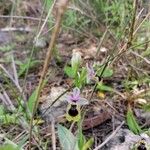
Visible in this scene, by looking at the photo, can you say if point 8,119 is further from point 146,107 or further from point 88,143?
point 146,107

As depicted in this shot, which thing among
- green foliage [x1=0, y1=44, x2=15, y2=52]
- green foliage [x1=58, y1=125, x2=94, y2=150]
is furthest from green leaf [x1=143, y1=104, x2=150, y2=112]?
green foliage [x1=0, y1=44, x2=15, y2=52]

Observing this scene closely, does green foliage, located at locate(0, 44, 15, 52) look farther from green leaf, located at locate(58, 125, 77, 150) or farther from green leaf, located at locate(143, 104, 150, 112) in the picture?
green leaf, located at locate(58, 125, 77, 150)

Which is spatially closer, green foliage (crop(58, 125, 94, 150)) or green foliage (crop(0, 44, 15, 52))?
green foliage (crop(58, 125, 94, 150))

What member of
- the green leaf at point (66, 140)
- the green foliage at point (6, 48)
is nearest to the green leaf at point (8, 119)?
the green leaf at point (66, 140)

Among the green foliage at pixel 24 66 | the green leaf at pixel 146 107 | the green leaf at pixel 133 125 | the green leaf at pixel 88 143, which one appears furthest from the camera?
the green foliage at pixel 24 66

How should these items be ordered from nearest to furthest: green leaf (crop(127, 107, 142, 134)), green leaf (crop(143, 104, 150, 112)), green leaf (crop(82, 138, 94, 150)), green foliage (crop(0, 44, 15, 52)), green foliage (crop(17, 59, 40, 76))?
green leaf (crop(82, 138, 94, 150)) < green leaf (crop(127, 107, 142, 134)) < green leaf (crop(143, 104, 150, 112)) < green foliage (crop(17, 59, 40, 76)) < green foliage (crop(0, 44, 15, 52))

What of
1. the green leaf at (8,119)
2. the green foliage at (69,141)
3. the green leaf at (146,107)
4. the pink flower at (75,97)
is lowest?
the green leaf at (8,119)

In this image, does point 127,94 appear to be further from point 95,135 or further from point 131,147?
point 131,147

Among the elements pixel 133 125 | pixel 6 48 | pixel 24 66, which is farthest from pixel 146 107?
pixel 6 48

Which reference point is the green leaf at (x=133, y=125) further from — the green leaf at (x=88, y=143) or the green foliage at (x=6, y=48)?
the green foliage at (x=6, y=48)

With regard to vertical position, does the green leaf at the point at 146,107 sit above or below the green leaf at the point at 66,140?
below

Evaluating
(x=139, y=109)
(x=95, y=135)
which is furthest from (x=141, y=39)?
(x=95, y=135)

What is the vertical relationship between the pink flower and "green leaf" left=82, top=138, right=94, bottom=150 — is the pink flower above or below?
above
